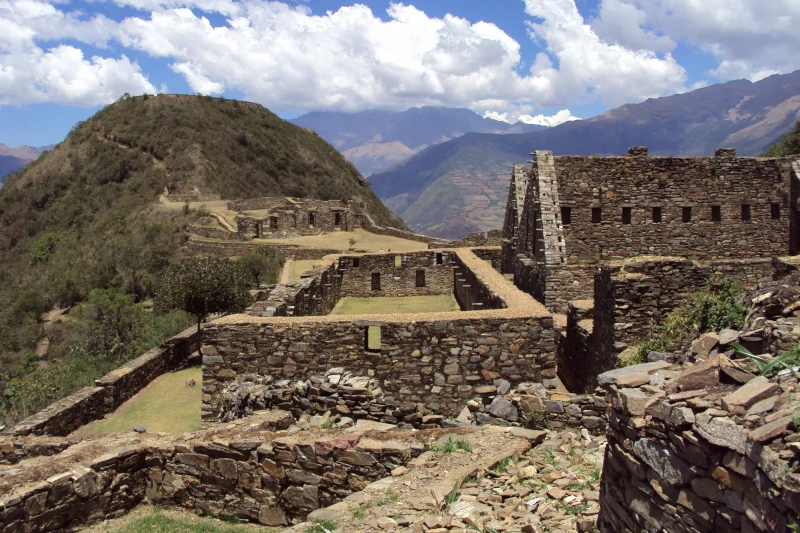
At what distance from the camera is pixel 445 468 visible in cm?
590

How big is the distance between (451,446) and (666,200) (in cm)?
1137

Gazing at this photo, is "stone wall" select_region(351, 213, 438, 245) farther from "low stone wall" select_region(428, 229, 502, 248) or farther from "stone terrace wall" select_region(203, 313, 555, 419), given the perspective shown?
"stone terrace wall" select_region(203, 313, 555, 419)

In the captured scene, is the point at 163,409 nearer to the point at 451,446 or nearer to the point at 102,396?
the point at 102,396

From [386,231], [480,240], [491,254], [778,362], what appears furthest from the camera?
[386,231]

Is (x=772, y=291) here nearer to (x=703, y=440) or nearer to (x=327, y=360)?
(x=703, y=440)

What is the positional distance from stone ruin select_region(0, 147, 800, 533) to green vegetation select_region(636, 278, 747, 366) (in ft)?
0.98

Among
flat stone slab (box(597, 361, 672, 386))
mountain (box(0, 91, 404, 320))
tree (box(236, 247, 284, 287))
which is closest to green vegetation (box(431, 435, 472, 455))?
flat stone slab (box(597, 361, 672, 386))

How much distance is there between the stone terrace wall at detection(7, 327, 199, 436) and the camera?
10.4 meters

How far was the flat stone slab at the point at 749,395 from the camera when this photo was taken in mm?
3324

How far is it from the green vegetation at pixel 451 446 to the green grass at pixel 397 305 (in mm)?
10603

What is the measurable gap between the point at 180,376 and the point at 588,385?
31.0 feet

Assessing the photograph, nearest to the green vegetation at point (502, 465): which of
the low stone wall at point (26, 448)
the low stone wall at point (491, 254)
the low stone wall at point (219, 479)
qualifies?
the low stone wall at point (219, 479)

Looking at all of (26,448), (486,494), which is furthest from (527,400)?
(26,448)

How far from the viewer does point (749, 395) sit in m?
3.36
